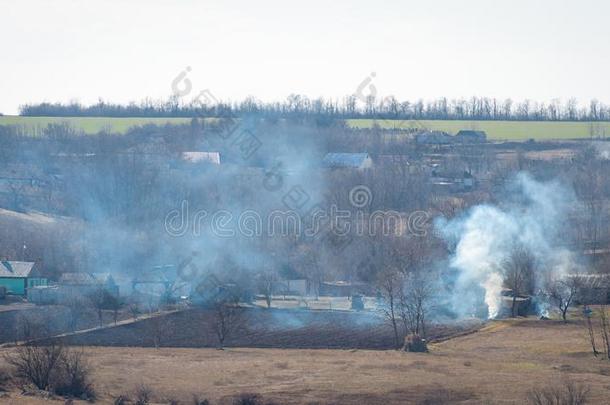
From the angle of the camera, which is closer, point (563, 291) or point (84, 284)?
point (563, 291)

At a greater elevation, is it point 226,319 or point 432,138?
point 432,138

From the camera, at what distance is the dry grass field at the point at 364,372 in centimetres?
3158

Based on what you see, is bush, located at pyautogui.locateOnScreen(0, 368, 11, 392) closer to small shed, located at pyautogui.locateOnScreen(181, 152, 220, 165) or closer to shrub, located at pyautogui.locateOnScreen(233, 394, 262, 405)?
shrub, located at pyautogui.locateOnScreen(233, 394, 262, 405)

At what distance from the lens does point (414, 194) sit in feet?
247

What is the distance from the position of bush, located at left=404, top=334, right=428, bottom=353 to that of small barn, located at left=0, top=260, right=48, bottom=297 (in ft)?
65.4

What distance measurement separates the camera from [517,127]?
112750 mm

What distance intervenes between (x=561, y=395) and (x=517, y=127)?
84.8 metres

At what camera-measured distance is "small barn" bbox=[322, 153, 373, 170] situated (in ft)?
286

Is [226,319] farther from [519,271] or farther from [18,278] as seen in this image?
[519,271]

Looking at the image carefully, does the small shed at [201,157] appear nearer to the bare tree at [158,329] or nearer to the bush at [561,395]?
the bare tree at [158,329]

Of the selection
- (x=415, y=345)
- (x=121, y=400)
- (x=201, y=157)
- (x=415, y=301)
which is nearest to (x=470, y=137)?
(x=201, y=157)

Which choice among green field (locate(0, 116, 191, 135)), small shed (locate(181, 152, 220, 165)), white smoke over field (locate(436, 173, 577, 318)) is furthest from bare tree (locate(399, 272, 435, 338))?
green field (locate(0, 116, 191, 135))

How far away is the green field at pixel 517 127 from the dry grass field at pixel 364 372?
2528 inches

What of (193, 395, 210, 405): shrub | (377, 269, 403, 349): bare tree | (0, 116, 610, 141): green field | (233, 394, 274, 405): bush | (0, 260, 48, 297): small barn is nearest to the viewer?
(233, 394, 274, 405): bush
